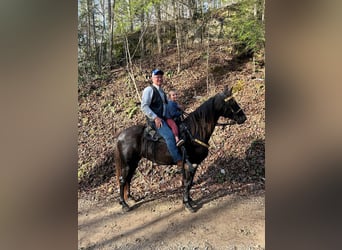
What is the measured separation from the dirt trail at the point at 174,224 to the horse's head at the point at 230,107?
0.53m

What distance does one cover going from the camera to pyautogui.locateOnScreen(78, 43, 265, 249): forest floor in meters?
2.14

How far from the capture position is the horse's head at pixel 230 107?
7.41 ft

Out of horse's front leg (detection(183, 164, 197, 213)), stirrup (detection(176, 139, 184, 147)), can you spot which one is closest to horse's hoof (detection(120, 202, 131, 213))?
horse's front leg (detection(183, 164, 197, 213))

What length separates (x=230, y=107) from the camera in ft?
7.42

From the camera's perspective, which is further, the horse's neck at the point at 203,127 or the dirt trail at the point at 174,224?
the horse's neck at the point at 203,127

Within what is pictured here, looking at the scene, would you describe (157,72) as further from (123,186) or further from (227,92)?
(123,186)

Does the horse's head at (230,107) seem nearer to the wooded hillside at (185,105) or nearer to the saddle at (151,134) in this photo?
the wooded hillside at (185,105)

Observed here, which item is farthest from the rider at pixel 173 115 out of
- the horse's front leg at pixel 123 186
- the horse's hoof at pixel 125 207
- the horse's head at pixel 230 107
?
the horse's hoof at pixel 125 207

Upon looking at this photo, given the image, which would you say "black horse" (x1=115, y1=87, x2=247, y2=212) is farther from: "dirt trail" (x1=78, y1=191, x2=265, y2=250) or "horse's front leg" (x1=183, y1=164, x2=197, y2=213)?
"dirt trail" (x1=78, y1=191, x2=265, y2=250)

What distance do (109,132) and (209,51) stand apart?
0.91 m

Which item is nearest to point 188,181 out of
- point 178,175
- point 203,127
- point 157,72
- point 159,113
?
point 178,175

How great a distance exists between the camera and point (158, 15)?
2.30 m
